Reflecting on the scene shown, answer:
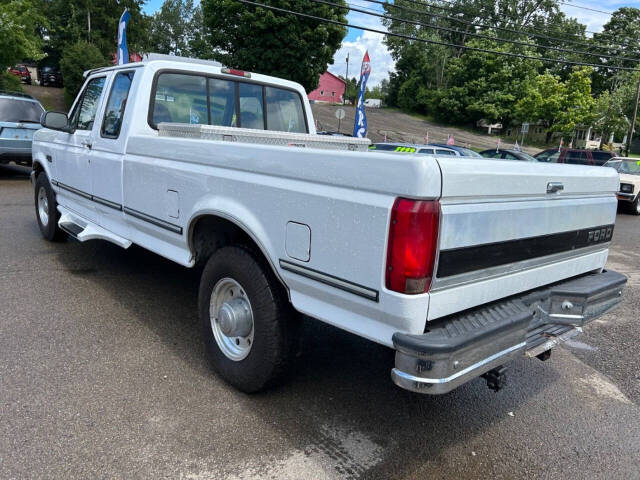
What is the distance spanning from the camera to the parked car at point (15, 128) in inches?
441

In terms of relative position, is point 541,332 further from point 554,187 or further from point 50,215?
point 50,215

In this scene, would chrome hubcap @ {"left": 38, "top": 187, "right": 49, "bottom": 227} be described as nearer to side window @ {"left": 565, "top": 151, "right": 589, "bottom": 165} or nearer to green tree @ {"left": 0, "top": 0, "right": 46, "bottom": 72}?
green tree @ {"left": 0, "top": 0, "right": 46, "bottom": 72}

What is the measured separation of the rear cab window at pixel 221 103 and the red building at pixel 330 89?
78278 mm

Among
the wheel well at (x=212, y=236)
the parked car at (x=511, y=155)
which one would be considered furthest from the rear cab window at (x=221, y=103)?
the parked car at (x=511, y=155)

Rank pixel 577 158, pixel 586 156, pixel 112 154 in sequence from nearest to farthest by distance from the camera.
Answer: pixel 112 154 < pixel 586 156 < pixel 577 158

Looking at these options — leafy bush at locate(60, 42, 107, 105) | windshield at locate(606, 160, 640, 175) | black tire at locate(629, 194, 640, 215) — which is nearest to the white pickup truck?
black tire at locate(629, 194, 640, 215)

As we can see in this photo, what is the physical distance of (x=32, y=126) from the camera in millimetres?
11500

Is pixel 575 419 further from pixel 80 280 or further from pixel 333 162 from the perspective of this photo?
pixel 80 280

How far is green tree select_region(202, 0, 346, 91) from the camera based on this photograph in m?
31.6

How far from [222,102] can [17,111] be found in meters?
9.42

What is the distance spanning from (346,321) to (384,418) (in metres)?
0.97

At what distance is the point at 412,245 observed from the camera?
2.11 metres

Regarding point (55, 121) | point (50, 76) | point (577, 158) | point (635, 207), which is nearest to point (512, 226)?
point (55, 121)

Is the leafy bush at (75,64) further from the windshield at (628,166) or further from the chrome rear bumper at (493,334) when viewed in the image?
the chrome rear bumper at (493,334)
